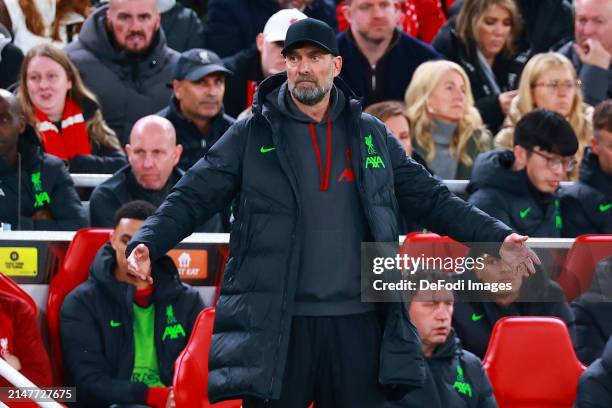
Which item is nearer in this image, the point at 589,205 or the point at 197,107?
the point at 589,205

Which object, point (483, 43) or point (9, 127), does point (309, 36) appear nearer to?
point (9, 127)

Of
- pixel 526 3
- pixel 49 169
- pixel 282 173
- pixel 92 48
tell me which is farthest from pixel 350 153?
pixel 526 3

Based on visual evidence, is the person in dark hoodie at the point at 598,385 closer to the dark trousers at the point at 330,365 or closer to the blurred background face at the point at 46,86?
the dark trousers at the point at 330,365

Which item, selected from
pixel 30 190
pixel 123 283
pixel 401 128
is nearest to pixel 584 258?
pixel 401 128

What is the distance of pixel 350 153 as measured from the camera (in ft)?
18.0

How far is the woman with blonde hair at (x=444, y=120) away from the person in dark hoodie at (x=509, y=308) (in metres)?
1.79

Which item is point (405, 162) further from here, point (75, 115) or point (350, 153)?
point (75, 115)

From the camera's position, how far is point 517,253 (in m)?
5.54

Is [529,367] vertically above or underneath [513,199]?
underneath

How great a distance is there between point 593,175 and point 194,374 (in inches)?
122

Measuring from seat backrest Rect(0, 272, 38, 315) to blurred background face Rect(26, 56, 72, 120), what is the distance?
2.12m

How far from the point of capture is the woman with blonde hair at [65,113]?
29.1ft

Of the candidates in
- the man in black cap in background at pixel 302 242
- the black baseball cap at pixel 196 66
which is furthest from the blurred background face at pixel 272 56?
the man in black cap in background at pixel 302 242

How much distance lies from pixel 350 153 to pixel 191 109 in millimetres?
3689
